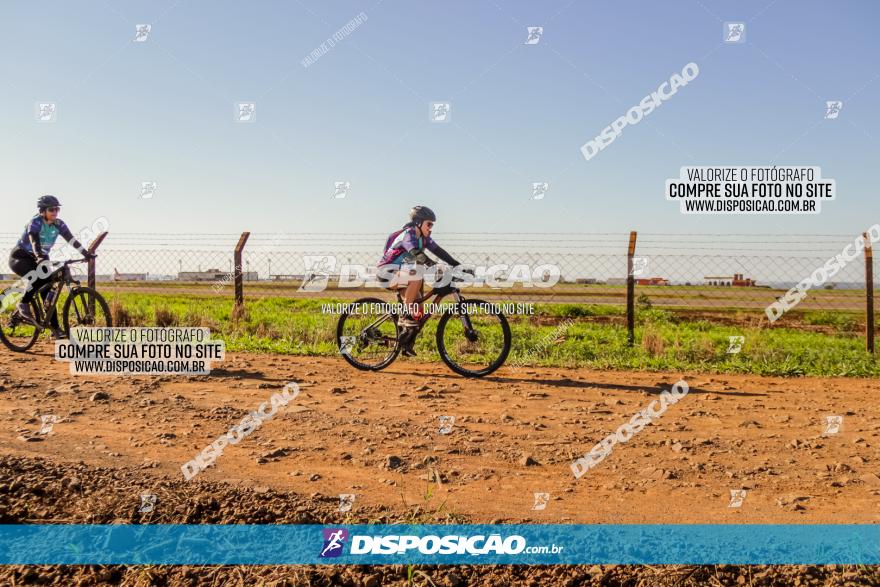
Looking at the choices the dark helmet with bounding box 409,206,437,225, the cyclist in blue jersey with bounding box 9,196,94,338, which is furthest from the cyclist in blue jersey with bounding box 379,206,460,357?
the cyclist in blue jersey with bounding box 9,196,94,338

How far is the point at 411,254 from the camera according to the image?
7910 millimetres

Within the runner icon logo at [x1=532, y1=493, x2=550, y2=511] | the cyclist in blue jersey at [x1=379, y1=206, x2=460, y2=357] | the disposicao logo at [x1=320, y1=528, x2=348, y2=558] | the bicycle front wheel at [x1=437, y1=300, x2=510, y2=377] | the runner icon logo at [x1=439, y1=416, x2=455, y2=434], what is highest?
the cyclist in blue jersey at [x1=379, y1=206, x2=460, y2=357]

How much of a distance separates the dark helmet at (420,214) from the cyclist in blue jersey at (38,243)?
16.7 ft

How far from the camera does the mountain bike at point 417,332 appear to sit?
8.05 m

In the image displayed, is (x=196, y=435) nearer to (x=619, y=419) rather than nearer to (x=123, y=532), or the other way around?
(x=123, y=532)

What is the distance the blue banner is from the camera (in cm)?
291

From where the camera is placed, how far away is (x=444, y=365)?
8.91 metres

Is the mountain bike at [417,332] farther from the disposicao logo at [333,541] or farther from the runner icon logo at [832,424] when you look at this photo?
the disposicao logo at [333,541]

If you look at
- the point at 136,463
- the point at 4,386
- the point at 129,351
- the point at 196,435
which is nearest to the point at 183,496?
the point at 136,463

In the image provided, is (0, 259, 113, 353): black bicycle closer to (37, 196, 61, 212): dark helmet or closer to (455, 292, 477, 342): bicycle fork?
(37, 196, 61, 212): dark helmet

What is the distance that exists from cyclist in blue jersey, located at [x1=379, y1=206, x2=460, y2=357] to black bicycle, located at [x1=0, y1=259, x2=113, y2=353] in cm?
496

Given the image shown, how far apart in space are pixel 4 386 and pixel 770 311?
37.6 feet

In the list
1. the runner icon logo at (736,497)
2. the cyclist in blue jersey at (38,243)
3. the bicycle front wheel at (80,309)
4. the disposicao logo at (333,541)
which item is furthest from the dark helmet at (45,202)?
the runner icon logo at (736,497)

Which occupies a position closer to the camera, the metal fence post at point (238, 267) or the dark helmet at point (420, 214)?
the dark helmet at point (420, 214)
